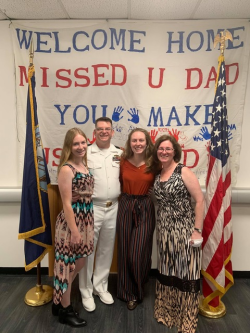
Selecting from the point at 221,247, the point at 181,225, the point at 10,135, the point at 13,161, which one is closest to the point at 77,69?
the point at 10,135

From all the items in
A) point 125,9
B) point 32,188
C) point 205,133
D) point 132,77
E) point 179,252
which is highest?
point 125,9

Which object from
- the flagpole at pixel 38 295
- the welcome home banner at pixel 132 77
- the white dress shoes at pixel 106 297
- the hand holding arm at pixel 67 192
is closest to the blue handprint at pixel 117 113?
the welcome home banner at pixel 132 77

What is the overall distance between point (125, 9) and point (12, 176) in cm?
198

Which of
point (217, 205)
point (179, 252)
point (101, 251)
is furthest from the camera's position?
point (101, 251)

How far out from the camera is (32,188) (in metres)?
2.10

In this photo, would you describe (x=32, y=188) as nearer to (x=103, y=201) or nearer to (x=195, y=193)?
(x=103, y=201)

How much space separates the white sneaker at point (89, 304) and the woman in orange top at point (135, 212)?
12.3 inches

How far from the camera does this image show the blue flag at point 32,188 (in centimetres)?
209

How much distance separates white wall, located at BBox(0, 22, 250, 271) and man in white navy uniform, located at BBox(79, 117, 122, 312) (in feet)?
2.40

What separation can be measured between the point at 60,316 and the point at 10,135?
1764 mm

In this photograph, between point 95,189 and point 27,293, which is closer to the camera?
point 95,189

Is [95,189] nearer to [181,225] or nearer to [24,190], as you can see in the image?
[24,190]

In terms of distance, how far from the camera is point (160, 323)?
78.6 inches

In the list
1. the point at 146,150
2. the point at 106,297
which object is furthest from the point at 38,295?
the point at 146,150
